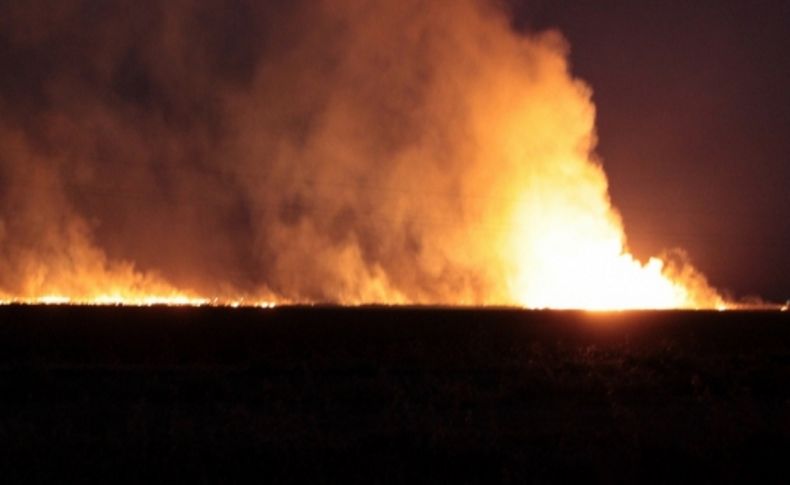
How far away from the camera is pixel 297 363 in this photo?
2311 cm

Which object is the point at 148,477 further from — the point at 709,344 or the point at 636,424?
the point at 709,344

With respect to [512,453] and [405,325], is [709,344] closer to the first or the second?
[405,325]

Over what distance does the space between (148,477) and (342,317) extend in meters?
25.4

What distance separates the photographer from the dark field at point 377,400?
34.5 ft

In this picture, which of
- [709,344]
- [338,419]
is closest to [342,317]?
[709,344]

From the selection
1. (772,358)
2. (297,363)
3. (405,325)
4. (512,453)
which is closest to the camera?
(512,453)

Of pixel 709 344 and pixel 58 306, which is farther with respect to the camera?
pixel 58 306

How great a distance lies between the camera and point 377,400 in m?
16.6

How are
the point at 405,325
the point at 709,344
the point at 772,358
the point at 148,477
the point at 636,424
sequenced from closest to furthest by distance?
the point at 148,477 → the point at 636,424 → the point at 772,358 → the point at 709,344 → the point at 405,325

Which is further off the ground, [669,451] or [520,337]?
[520,337]

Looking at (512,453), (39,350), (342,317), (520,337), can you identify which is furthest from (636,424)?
(342,317)

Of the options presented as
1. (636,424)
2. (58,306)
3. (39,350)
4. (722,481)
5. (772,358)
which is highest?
(58,306)

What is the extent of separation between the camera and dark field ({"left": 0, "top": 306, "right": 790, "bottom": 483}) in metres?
10.5

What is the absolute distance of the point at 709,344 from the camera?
3094 centimetres
